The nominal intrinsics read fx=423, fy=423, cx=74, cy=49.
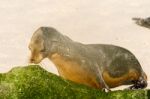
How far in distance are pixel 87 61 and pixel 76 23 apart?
725 mm

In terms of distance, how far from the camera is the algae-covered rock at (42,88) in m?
0.97

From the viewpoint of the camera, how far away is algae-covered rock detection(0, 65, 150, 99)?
969mm

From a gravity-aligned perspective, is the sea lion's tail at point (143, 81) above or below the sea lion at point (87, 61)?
below

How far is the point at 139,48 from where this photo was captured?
6.32 feet

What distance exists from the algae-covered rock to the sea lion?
21 cm

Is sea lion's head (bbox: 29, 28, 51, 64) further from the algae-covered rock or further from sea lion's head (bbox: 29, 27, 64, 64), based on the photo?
the algae-covered rock

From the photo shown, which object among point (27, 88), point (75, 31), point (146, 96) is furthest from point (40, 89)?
point (75, 31)

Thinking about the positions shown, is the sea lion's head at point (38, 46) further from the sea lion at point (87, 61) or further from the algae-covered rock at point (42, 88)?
the algae-covered rock at point (42, 88)

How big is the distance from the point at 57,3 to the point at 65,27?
0.23m

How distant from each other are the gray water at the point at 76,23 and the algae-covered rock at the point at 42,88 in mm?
831

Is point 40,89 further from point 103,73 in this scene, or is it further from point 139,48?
point 139,48

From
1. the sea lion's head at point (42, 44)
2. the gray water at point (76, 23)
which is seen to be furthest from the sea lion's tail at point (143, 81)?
the gray water at point (76, 23)

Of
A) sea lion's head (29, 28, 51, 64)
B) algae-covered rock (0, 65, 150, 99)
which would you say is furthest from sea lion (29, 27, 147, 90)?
algae-covered rock (0, 65, 150, 99)

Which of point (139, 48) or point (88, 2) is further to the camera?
point (88, 2)
